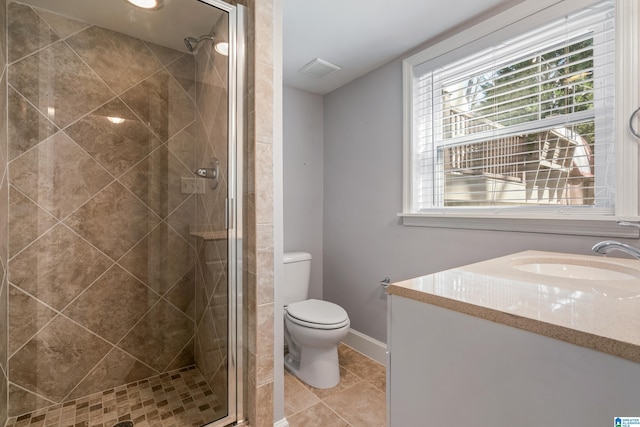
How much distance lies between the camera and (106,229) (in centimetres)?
172

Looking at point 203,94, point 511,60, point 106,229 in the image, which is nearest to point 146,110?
point 203,94

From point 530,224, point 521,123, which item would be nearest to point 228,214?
point 530,224

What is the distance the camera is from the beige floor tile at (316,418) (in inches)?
58.4

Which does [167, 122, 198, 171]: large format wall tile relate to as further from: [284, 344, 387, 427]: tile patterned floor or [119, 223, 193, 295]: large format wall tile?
[284, 344, 387, 427]: tile patterned floor

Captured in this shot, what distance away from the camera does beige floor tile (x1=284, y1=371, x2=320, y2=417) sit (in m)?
1.60

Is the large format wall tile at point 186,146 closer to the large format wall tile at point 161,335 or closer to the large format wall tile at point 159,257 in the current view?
the large format wall tile at point 159,257

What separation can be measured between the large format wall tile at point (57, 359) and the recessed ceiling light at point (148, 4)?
1.71 metres

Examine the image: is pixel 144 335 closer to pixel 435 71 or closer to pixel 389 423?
pixel 389 423

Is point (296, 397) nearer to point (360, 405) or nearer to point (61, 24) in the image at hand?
point (360, 405)

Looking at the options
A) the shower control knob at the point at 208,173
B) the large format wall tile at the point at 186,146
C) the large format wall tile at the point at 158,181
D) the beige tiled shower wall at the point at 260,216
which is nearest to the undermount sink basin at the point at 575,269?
the beige tiled shower wall at the point at 260,216

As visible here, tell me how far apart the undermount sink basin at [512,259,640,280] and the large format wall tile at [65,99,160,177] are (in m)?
2.01

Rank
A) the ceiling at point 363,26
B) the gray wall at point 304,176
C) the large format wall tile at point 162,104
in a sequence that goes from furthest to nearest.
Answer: the gray wall at point 304,176 → the large format wall tile at point 162,104 → the ceiling at point 363,26

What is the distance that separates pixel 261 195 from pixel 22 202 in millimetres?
1266

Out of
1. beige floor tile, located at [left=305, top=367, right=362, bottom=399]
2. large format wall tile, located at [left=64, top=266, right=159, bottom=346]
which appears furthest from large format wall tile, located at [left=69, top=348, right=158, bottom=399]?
beige floor tile, located at [left=305, top=367, right=362, bottom=399]
